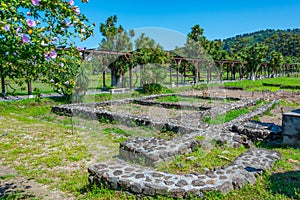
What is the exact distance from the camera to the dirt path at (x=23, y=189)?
161 inches

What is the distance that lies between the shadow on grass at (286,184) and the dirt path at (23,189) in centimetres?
342

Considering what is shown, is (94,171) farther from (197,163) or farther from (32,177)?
(197,163)

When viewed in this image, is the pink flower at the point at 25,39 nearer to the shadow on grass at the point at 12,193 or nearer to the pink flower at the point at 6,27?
A: the pink flower at the point at 6,27

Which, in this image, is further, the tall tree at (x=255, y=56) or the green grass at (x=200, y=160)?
the tall tree at (x=255, y=56)

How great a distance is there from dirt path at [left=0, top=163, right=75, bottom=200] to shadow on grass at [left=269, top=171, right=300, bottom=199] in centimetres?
342

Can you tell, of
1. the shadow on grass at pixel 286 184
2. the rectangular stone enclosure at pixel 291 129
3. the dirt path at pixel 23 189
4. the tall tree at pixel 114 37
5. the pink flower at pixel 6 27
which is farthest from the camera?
the tall tree at pixel 114 37

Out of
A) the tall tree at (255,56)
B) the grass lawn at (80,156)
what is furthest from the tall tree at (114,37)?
the grass lawn at (80,156)

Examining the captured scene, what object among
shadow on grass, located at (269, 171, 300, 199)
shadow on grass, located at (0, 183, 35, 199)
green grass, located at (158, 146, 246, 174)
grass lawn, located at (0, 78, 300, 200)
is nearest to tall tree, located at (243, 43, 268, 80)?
grass lawn, located at (0, 78, 300, 200)

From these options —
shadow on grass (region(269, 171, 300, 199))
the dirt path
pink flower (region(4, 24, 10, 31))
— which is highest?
pink flower (region(4, 24, 10, 31))

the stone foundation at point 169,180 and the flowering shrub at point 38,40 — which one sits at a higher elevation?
the flowering shrub at point 38,40

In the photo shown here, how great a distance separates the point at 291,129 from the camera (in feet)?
21.6

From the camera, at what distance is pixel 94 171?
172 inches

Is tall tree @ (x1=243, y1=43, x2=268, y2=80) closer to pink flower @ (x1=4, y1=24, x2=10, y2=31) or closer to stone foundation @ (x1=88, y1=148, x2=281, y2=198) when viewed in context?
stone foundation @ (x1=88, y1=148, x2=281, y2=198)

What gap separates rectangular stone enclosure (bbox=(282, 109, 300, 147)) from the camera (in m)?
6.52
